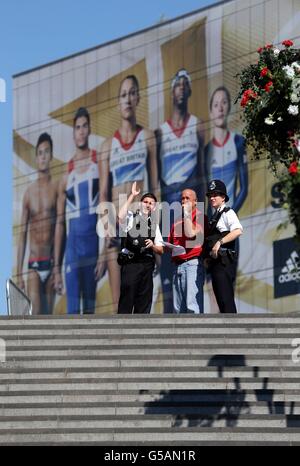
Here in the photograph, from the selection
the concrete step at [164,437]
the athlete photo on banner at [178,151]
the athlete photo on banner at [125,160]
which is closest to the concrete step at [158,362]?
the concrete step at [164,437]

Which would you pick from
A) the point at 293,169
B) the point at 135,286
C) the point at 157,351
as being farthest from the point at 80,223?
the point at 293,169

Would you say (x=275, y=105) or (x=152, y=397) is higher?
(x=275, y=105)

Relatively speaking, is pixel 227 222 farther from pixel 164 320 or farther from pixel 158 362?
pixel 158 362

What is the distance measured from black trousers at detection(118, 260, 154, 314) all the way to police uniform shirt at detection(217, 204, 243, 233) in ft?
3.47

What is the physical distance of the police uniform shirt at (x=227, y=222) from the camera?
18.9 m

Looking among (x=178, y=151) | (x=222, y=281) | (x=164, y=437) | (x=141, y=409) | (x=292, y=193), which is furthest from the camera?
(x=178, y=151)

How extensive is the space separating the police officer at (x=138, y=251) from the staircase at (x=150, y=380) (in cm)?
90

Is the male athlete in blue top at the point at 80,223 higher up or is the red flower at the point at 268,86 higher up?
the male athlete in blue top at the point at 80,223

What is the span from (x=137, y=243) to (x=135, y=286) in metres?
0.53

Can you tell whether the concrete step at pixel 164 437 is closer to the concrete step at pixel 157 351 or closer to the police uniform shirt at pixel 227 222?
the concrete step at pixel 157 351

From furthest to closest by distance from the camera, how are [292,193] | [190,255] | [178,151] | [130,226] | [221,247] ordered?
[178,151]
[130,226]
[190,255]
[221,247]
[292,193]

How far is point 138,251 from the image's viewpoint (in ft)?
63.4

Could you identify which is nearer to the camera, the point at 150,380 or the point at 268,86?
the point at 268,86

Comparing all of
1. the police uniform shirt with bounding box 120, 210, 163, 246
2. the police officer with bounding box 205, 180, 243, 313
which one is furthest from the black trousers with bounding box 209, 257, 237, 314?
the police uniform shirt with bounding box 120, 210, 163, 246
